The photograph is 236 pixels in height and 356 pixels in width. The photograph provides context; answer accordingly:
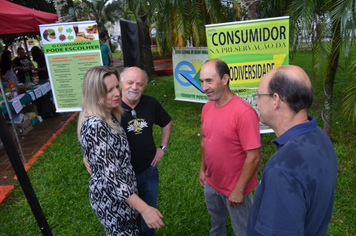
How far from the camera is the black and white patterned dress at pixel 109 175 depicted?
1610mm

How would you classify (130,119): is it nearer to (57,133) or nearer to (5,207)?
(5,207)

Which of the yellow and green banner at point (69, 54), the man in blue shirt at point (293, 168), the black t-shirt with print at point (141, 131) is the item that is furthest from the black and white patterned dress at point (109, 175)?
Result: the yellow and green banner at point (69, 54)

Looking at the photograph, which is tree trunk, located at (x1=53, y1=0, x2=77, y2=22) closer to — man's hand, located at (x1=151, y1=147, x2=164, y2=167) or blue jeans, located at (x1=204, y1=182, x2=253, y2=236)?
man's hand, located at (x1=151, y1=147, x2=164, y2=167)

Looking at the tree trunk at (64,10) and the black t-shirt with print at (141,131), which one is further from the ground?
the tree trunk at (64,10)

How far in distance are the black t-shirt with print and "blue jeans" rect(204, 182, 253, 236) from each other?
637 millimetres

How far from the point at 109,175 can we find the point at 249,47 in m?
2.58

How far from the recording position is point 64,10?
255 inches

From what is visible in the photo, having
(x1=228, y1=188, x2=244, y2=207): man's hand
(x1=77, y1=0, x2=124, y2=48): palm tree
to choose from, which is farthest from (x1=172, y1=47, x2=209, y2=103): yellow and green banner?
(x1=77, y1=0, x2=124, y2=48): palm tree

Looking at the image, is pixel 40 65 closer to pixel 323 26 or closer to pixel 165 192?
pixel 165 192

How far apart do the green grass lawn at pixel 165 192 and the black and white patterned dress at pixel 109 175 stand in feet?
4.84

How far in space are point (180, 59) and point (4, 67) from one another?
5328 mm

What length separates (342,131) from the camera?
216 inches

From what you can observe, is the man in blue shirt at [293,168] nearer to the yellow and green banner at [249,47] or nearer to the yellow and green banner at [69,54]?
the yellow and green banner at [249,47]

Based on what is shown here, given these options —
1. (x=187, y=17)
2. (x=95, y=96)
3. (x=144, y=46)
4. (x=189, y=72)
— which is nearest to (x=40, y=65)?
(x=144, y=46)
